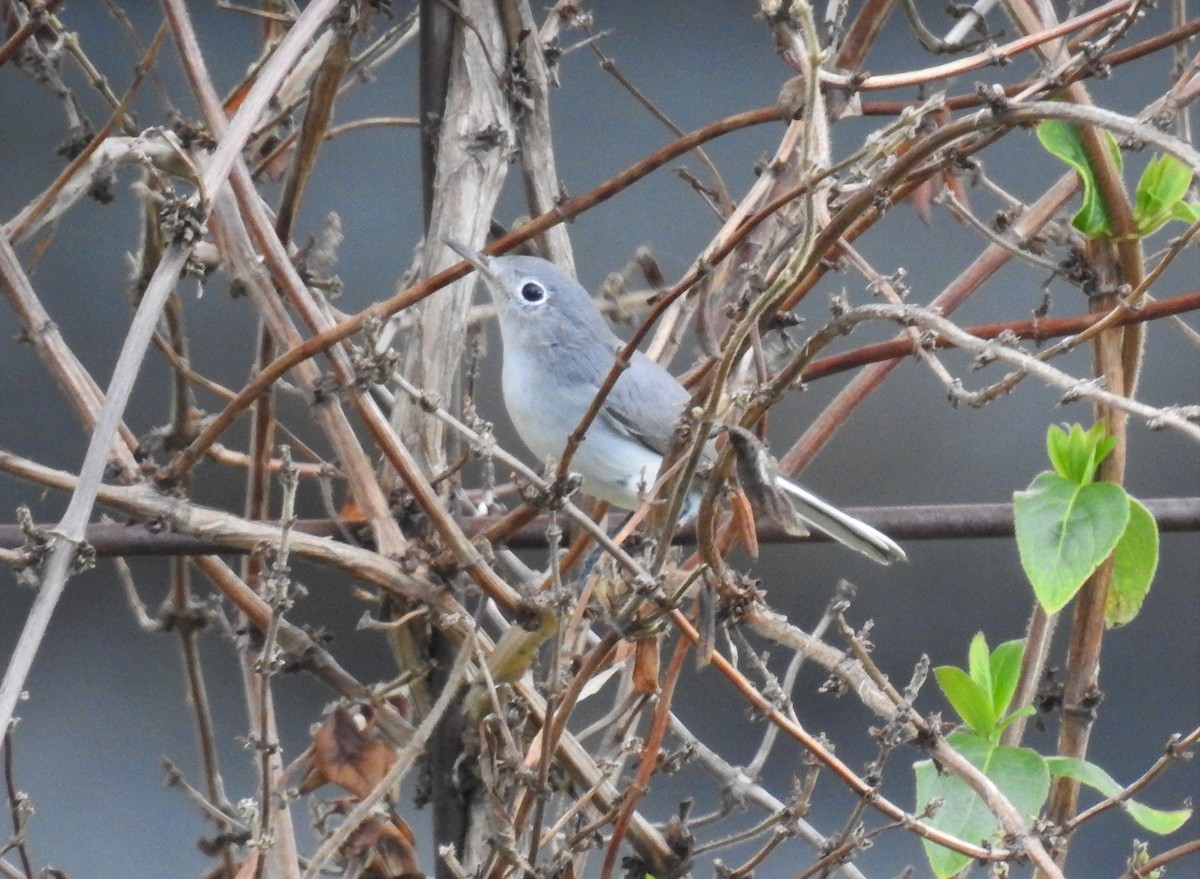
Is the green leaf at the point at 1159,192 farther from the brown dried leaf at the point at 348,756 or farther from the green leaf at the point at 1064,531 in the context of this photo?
the brown dried leaf at the point at 348,756

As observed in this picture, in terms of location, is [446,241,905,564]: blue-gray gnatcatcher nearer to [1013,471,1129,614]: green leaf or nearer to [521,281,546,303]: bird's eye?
[521,281,546,303]: bird's eye

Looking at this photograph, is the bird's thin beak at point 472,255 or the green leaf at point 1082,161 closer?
the green leaf at point 1082,161

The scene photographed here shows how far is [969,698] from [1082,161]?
0.60 metres

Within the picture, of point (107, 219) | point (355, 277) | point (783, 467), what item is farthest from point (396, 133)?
point (783, 467)

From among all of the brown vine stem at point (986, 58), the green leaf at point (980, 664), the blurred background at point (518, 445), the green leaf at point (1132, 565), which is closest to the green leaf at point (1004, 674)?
the green leaf at point (980, 664)

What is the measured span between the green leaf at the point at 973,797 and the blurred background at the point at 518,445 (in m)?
1.67

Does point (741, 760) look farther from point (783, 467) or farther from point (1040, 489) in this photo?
point (1040, 489)

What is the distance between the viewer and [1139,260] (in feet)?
5.33

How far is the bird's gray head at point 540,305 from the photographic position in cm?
206

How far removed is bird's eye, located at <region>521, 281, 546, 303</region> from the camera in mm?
2117

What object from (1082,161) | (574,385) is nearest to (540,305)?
(574,385)

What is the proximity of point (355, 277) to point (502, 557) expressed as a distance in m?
1.53

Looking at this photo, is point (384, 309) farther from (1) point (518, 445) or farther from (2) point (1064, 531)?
(1) point (518, 445)

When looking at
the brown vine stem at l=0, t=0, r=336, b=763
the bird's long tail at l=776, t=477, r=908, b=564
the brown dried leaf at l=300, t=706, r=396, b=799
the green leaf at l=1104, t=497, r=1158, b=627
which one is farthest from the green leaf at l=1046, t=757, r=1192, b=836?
the brown vine stem at l=0, t=0, r=336, b=763
